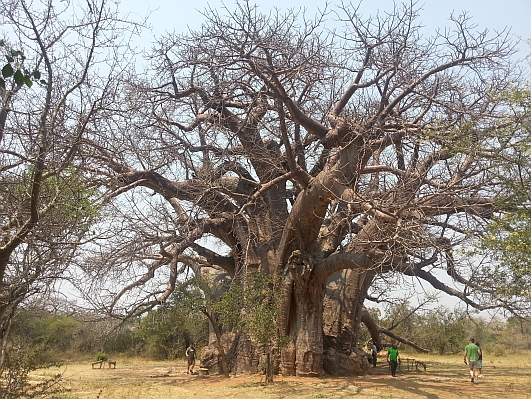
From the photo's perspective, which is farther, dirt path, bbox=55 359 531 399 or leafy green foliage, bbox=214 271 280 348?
leafy green foliage, bbox=214 271 280 348

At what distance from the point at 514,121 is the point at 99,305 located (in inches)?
270

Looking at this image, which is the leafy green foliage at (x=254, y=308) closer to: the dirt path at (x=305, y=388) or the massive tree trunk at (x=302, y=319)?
the massive tree trunk at (x=302, y=319)

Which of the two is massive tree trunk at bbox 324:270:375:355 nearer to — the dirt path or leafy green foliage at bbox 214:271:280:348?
the dirt path

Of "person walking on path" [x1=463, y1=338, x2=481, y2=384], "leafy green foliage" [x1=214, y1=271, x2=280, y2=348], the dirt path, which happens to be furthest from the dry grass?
"leafy green foliage" [x1=214, y1=271, x2=280, y2=348]

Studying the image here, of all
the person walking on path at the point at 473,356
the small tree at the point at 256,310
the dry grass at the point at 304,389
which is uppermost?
the small tree at the point at 256,310

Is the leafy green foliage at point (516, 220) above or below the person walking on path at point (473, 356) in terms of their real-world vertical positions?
above

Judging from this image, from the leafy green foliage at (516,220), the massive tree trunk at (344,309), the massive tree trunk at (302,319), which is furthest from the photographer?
the massive tree trunk at (344,309)

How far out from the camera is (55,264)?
4668mm

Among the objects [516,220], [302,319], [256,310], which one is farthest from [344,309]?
[516,220]

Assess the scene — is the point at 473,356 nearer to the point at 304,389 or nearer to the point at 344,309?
the point at 344,309

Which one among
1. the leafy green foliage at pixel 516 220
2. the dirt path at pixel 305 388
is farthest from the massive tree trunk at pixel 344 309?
the leafy green foliage at pixel 516 220

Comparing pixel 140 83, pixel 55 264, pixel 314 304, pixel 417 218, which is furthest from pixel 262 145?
pixel 55 264

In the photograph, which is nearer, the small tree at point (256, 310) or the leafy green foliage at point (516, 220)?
the leafy green foliage at point (516, 220)

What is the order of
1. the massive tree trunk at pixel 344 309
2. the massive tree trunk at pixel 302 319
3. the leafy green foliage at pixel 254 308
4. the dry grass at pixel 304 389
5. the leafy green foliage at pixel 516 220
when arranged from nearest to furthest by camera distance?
the leafy green foliage at pixel 516 220
the dry grass at pixel 304 389
the leafy green foliage at pixel 254 308
the massive tree trunk at pixel 302 319
the massive tree trunk at pixel 344 309
